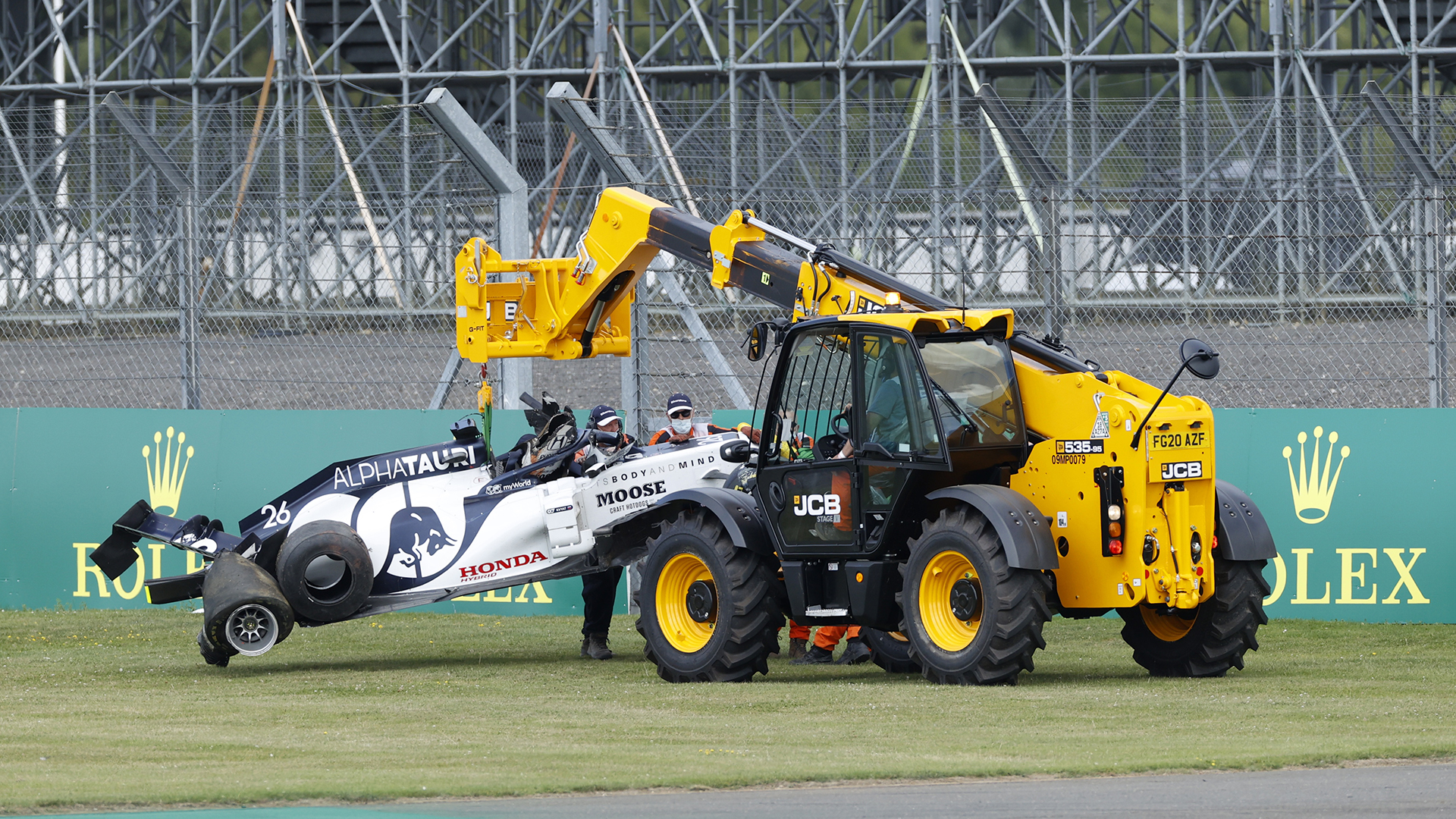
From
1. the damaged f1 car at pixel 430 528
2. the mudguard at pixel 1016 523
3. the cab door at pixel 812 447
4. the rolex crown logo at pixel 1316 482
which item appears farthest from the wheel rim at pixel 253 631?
the rolex crown logo at pixel 1316 482

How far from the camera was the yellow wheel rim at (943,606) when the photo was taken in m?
10.0

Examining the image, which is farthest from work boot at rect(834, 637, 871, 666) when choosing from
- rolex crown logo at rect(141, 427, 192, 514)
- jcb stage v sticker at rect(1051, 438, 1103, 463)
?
rolex crown logo at rect(141, 427, 192, 514)

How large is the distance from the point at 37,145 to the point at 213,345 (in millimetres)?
14536

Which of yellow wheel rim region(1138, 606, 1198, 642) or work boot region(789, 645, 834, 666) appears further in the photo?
work boot region(789, 645, 834, 666)

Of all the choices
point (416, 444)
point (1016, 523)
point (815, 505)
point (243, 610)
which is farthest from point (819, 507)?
point (416, 444)

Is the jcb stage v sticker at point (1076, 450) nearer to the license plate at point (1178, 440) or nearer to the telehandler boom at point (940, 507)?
the telehandler boom at point (940, 507)

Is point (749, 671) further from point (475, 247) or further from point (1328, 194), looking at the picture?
point (1328, 194)

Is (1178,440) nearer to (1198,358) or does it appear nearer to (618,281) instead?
(1198,358)

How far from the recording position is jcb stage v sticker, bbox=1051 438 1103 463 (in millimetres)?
9875

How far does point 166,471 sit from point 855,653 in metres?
5.87

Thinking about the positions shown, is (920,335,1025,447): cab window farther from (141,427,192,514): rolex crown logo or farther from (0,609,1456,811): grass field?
(141,427,192,514): rolex crown logo

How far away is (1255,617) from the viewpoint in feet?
33.7

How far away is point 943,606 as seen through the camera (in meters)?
10.2

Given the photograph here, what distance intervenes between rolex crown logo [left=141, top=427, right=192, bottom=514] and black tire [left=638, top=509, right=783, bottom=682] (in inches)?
197
